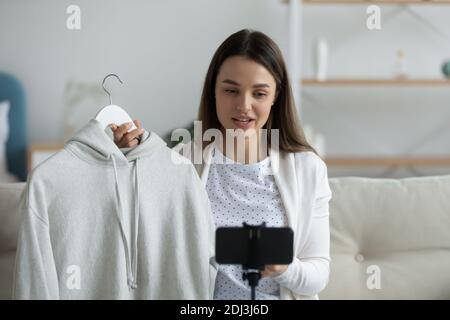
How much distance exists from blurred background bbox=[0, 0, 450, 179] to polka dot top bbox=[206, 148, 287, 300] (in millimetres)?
2226

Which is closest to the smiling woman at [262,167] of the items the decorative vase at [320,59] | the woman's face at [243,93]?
the woman's face at [243,93]

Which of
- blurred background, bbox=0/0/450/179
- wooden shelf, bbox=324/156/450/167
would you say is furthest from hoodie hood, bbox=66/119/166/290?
wooden shelf, bbox=324/156/450/167

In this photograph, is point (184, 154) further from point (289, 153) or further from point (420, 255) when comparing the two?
point (420, 255)

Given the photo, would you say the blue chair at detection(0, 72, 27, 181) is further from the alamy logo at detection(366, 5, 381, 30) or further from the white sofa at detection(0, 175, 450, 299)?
the white sofa at detection(0, 175, 450, 299)

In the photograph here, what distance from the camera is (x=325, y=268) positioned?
1.29 meters

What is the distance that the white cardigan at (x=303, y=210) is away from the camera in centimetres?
126

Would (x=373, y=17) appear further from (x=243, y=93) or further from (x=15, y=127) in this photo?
(x=243, y=93)

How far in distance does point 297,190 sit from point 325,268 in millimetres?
146

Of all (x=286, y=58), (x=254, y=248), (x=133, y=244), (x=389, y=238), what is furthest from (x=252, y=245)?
(x=286, y=58)

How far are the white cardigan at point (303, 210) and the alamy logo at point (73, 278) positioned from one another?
0.28 metres
